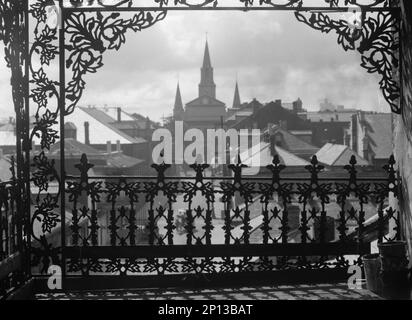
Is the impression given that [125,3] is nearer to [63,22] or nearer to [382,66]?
[63,22]

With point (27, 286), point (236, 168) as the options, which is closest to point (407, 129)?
point (236, 168)

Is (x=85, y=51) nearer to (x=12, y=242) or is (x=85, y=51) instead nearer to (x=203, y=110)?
(x=12, y=242)

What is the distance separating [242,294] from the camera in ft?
21.6

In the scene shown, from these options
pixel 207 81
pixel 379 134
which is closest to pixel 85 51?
pixel 379 134

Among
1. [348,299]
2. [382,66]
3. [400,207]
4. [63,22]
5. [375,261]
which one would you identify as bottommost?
[348,299]

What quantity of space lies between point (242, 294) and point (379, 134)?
161 feet

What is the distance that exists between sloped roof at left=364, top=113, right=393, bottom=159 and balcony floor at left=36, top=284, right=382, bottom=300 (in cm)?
4631

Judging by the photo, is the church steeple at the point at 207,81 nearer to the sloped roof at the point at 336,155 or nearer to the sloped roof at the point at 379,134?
the sloped roof at the point at 379,134

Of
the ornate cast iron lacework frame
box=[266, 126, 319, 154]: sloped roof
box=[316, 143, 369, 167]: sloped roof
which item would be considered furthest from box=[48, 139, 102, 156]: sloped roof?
the ornate cast iron lacework frame

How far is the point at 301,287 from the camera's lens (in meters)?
6.89

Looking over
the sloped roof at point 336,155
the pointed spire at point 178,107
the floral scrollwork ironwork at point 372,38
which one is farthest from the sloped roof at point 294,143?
the pointed spire at point 178,107

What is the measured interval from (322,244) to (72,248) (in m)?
3.03

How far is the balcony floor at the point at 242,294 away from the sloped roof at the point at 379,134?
152ft

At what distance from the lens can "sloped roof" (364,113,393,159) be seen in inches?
2028
